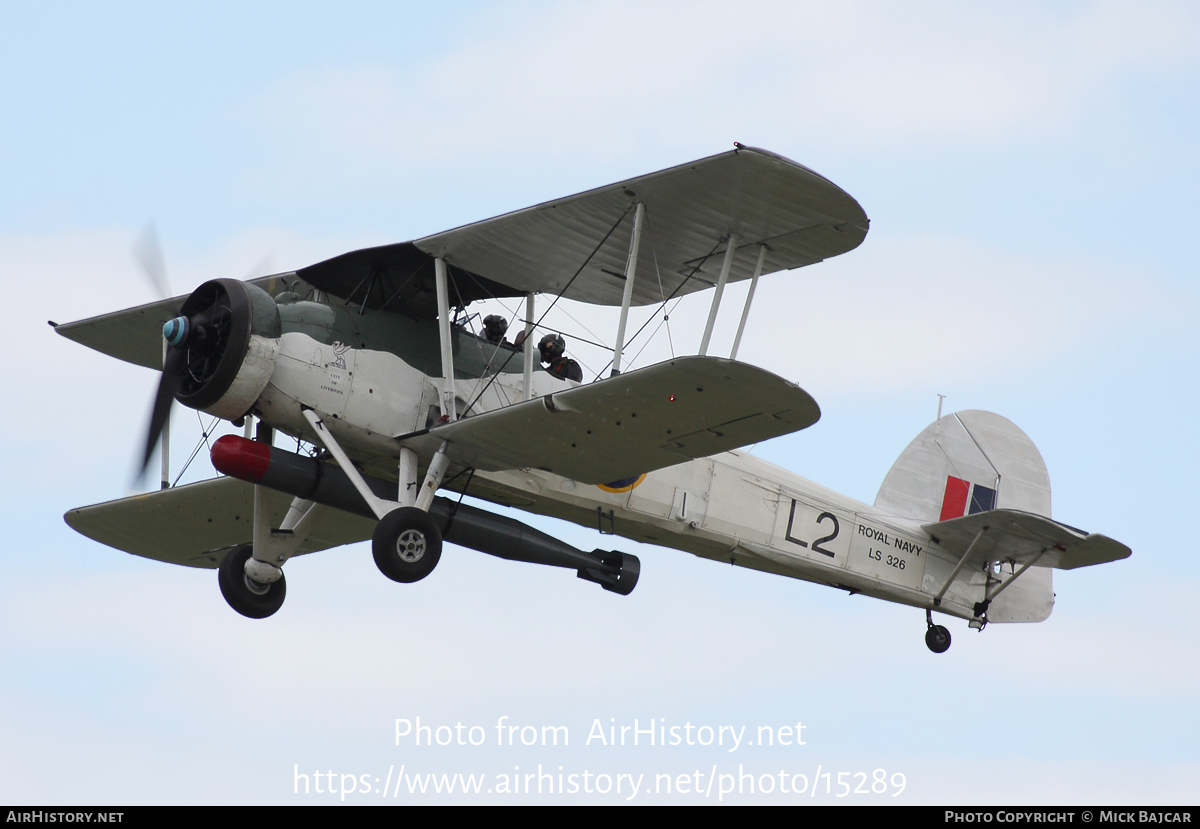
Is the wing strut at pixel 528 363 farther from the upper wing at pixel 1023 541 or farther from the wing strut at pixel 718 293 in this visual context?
the upper wing at pixel 1023 541

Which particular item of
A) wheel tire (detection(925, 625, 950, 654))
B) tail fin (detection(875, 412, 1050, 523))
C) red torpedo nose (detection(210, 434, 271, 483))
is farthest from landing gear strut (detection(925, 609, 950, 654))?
red torpedo nose (detection(210, 434, 271, 483))

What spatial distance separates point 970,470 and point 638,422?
684 centimetres

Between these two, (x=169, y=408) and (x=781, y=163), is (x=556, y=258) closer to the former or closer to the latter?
(x=781, y=163)

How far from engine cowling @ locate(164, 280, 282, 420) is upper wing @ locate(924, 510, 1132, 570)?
746 centimetres

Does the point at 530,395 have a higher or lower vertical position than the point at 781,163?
lower

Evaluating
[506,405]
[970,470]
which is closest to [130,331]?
[506,405]

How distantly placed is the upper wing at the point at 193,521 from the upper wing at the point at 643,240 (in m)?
2.80

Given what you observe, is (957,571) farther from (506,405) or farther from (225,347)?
(225,347)

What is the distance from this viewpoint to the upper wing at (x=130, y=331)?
52.4 feet

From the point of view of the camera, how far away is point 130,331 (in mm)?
16312

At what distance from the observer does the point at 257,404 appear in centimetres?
1343

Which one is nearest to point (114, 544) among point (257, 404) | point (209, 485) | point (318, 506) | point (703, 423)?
point (209, 485)

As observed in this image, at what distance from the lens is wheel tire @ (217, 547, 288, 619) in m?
14.8

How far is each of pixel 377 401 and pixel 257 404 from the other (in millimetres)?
968
